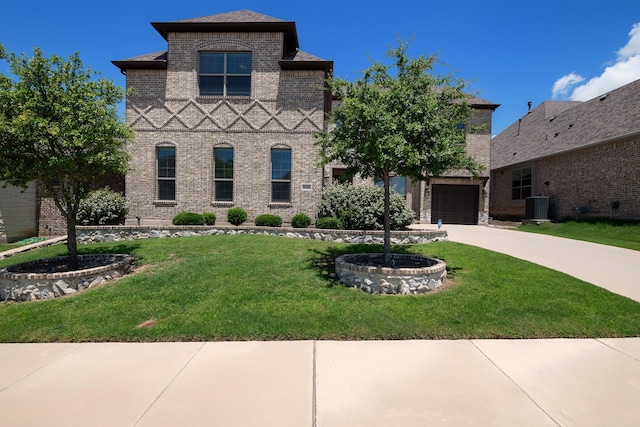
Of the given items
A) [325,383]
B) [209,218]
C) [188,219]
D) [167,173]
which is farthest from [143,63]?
[325,383]

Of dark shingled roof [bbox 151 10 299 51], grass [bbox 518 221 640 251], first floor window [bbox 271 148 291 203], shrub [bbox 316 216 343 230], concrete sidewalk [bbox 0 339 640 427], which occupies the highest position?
dark shingled roof [bbox 151 10 299 51]

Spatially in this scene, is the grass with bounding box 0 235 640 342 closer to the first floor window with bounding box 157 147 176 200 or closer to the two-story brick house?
the two-story brick house

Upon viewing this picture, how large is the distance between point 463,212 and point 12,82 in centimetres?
2173

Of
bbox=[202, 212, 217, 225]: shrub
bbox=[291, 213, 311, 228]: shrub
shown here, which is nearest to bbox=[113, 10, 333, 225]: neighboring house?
bbox=[202, 212, 217, 225]: shrub

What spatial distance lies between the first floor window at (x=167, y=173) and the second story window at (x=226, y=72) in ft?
10.1

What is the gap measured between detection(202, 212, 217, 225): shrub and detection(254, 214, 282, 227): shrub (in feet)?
6.12

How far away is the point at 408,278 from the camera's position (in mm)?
6234

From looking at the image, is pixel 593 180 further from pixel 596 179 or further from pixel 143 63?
pixel 143 63

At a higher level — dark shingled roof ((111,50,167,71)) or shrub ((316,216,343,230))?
dark shingled roof ((111,50,167,71))

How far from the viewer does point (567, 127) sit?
21156mm

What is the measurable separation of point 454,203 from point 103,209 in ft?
64.1

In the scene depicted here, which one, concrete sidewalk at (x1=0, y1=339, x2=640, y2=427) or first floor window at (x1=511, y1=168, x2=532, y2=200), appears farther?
first floor window at (x1=511, y1=168, x2=532, y2=200)

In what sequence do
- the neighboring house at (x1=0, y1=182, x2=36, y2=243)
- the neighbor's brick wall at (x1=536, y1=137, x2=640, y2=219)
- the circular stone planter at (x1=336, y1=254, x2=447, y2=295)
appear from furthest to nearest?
the neighbor's brick wall at (x1=536, y1=137, x2=640, y2=219) < the neighboring house at (x1=0, y1=182, x2=36, y2=243) < the circular stone planter at (x1=336, y1=254, x2=447, y2=295)

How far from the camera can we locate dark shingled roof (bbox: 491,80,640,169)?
16969 millimetres
